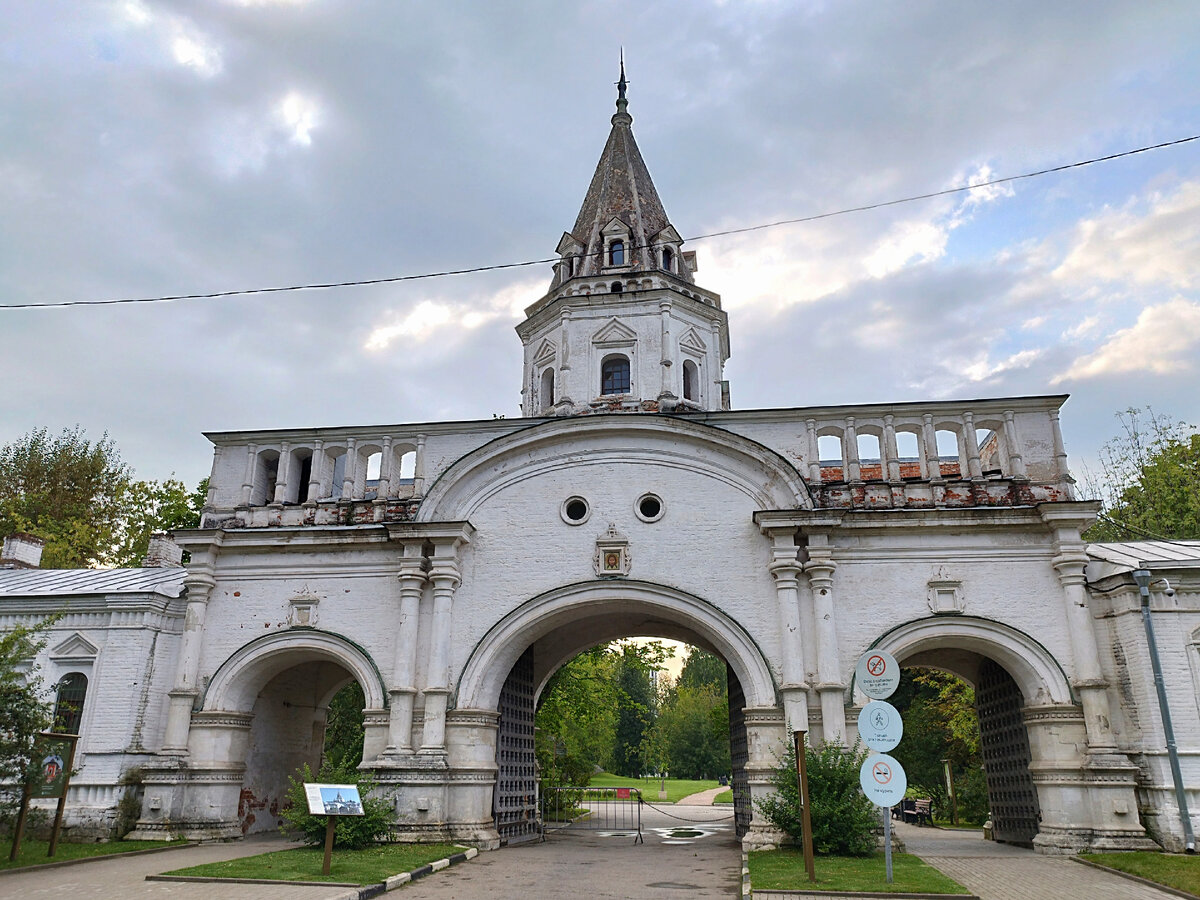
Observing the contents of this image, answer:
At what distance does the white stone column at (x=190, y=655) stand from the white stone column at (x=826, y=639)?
1208 centimetres

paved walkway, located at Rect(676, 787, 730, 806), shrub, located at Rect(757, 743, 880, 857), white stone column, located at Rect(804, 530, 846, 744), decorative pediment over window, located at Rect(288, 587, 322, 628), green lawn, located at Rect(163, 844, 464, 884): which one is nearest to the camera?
green lawn, located at Rect(163, 844, 464, 884)

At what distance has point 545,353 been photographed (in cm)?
2202

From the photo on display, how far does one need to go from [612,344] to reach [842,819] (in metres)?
11.5

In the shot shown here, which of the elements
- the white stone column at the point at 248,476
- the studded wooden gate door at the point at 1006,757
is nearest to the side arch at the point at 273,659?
the white stone column at the point at 248,476

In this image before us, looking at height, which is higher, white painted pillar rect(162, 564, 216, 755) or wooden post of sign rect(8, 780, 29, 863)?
white painted pillar rect(162, 564, 216, 755)

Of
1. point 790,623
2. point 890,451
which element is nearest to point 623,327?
point 890,451

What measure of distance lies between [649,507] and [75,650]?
11.9 meters

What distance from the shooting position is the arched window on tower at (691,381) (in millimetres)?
21578

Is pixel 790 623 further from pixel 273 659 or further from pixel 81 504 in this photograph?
pixel 81 504

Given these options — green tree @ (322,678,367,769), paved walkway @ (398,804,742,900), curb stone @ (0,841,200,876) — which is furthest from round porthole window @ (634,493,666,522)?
green tree @ (322,678,367,769)

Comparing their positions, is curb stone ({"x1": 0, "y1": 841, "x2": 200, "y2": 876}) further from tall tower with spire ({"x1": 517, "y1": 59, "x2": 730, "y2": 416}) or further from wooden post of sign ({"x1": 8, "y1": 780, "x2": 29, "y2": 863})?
tall tower with spire ({"x1": 517, "y1": 59, "x2": 730, "y2": 416})

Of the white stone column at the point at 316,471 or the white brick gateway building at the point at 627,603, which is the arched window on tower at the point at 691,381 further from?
the white stone column at the point at 316,471

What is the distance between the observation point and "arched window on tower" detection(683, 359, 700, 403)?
21578 mm

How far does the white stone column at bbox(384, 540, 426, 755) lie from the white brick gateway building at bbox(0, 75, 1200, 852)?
0.04 metres
